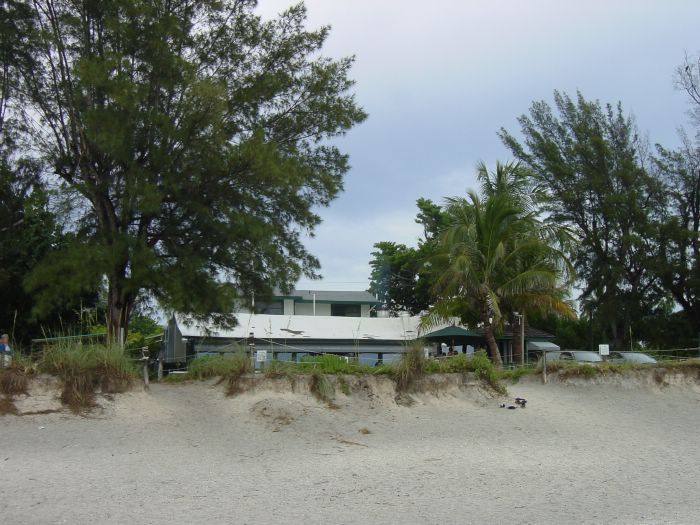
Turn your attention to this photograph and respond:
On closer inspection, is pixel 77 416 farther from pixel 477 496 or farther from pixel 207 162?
pixel 477 496

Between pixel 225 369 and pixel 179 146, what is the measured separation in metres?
5.72

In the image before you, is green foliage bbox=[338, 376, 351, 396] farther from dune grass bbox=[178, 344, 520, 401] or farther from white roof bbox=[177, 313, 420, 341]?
white roof bbox=[177, 313, 420, 341]

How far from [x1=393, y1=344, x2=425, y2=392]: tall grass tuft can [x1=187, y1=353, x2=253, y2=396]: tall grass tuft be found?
11.8ft

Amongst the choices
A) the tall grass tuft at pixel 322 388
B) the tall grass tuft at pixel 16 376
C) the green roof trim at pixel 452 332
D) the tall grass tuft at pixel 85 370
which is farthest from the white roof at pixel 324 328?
→ the tall grass tuft at pixel 16 376

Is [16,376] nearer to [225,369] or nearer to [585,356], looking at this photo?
[225,369]

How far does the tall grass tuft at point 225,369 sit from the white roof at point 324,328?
453 inches

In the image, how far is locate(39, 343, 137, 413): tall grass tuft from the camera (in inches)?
548

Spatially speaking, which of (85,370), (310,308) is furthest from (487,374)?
(310,308)

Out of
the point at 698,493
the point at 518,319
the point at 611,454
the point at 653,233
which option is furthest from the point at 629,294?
the point at 698,493

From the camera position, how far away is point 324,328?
1235 inches

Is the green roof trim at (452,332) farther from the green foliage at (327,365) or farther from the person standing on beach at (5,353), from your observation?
the person standing on beach at (5,353)

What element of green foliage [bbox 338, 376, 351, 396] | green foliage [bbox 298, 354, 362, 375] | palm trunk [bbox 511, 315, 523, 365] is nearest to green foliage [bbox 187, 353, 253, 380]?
green foliage [bbox 298, 354, 362, 375]

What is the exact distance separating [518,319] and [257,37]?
13184 mm

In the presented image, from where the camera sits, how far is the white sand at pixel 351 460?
938 cm
